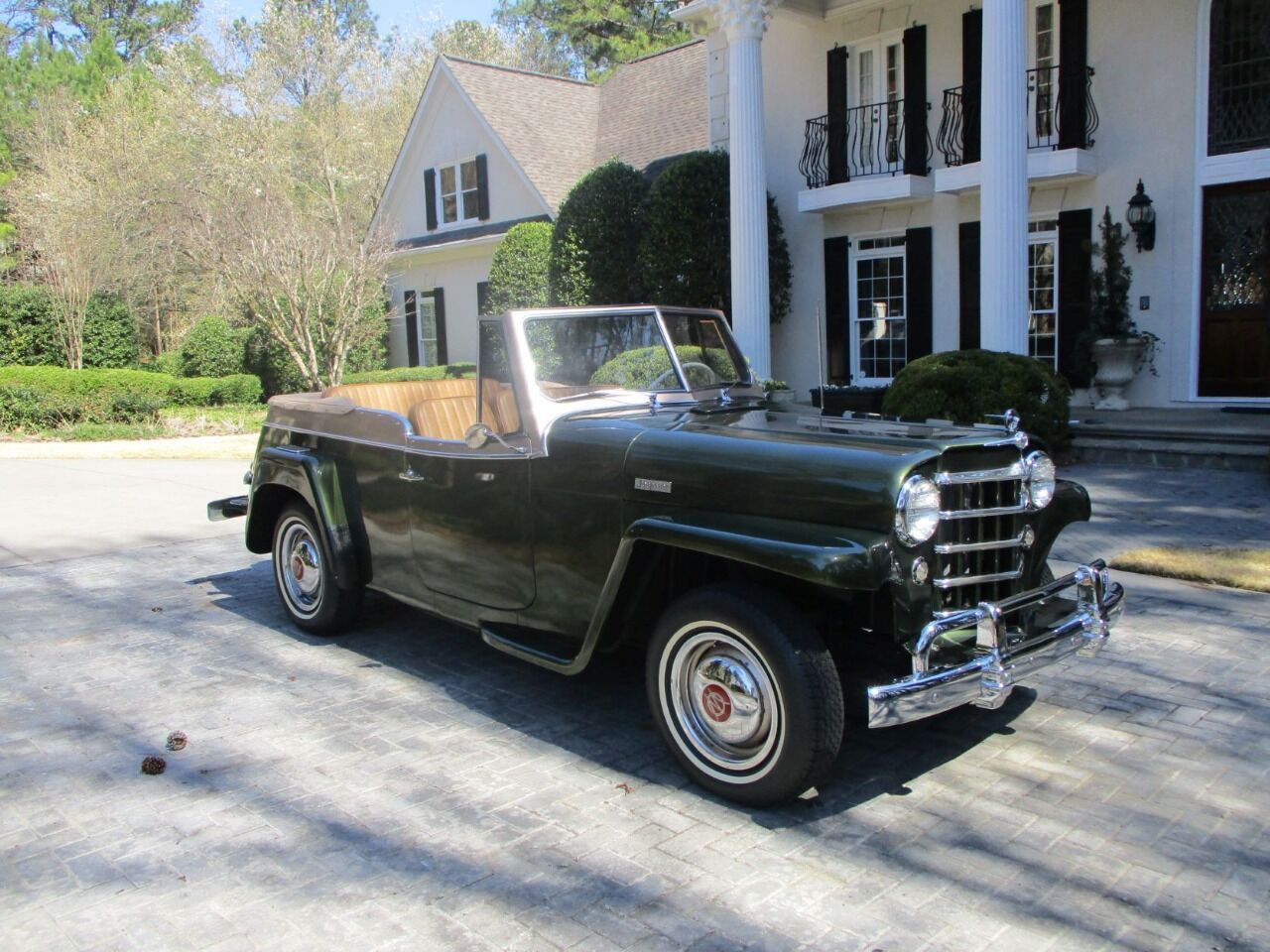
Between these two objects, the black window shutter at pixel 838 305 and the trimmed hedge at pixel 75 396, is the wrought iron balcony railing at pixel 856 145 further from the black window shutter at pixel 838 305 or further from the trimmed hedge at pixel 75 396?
the trimmed hedge at pixel 75 396

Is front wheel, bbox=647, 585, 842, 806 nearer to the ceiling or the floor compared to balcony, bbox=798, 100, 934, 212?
nearer to the floor

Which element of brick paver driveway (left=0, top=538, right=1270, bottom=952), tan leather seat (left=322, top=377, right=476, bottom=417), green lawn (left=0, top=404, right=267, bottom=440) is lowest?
brick paver driveway (left=0, top=538, right=1270, bottom=952)

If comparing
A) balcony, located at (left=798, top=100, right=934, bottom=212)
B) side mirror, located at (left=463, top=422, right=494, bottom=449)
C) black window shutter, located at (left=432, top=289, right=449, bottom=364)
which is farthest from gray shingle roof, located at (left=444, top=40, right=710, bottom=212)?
side mirror, located at (left=463, top=422, right=494, bottom=449)

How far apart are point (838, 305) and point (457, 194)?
11761 mm

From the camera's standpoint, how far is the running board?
429cm

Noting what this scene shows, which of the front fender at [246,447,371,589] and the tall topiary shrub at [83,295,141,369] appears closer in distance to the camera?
the front fender at [246,447,371,589]

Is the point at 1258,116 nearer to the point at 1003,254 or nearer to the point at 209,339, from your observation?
the point at 1003,254

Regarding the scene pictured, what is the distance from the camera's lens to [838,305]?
658 inches

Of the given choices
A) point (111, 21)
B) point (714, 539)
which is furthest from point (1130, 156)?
point (111, 21)

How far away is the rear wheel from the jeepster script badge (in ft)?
7.48

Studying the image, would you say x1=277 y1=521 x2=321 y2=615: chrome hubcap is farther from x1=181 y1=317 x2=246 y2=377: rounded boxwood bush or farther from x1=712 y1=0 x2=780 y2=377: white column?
x1=181 y1=317 x2=246 y2=377: rounded boxwood bush

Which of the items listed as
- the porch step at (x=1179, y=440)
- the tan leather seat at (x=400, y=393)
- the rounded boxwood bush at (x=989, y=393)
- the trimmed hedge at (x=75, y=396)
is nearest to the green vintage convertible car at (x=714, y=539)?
the tan leather seat at (x=400, y=393)

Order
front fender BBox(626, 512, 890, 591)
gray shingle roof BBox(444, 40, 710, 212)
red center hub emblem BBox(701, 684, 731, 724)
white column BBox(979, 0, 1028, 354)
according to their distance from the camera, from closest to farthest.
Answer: front fender BBox(626, 512, 890, 591) < red center hub emblem BBox(701, 684, 731, 724) < white column BBox(979, 0, 1028, 354) < gray shingle roof BBox(444, 40, 710, 212)

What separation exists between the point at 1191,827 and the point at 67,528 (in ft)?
31.3
